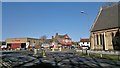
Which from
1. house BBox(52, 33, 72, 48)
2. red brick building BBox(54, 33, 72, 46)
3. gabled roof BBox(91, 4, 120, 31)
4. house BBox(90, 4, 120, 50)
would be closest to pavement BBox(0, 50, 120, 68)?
house BBox(90, 4, 120, 50)

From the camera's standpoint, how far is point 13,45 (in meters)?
126

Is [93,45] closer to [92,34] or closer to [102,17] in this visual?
[92,34]

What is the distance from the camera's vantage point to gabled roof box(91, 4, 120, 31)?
62250 millimetres

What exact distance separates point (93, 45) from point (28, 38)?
196ft

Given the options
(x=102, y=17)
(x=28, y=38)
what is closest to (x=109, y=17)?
(x=102, y=17)

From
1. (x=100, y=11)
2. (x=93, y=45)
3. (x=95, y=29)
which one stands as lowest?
(x=93, y=45)

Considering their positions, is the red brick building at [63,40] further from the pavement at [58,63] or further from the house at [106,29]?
the pavement at [58,63]

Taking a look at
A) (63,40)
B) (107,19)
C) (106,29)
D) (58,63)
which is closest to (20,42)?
(63,40)

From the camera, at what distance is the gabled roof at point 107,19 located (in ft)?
204

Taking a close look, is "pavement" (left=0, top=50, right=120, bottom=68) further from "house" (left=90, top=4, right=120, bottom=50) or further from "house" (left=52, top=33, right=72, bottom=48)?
"house" (left=52, top=33, right=72, bottom=48)

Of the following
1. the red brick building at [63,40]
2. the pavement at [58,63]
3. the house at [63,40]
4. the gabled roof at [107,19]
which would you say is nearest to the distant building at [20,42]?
the house at [63,40]

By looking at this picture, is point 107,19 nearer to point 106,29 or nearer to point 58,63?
point 106,29

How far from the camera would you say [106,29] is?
63.4m

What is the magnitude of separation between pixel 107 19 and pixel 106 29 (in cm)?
496
